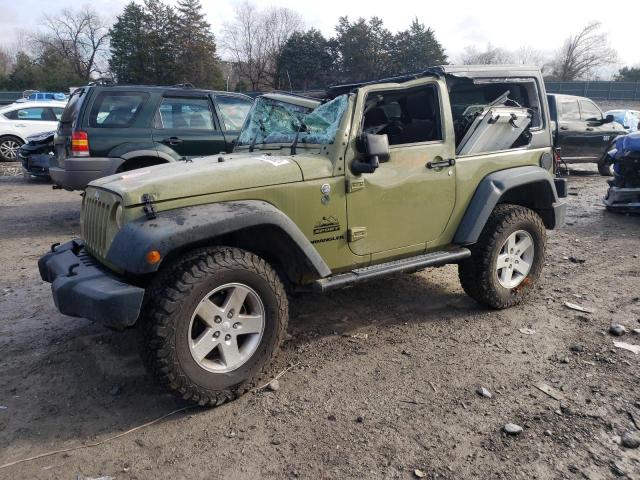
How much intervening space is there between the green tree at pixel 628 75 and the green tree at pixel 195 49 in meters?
40.3

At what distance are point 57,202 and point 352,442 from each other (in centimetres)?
885

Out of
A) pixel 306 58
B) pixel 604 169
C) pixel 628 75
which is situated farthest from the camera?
pixel 628 75

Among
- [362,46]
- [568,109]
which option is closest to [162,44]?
[362,46]

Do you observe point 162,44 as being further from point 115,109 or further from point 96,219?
point 96,219

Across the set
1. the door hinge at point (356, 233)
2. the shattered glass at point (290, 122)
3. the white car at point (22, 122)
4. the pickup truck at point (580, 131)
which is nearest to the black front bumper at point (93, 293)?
the door hinge at point (356, 233)

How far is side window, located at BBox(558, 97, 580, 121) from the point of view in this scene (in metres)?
11.9

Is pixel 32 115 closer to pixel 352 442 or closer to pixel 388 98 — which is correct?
pixel 388 98

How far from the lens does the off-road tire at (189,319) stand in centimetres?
295

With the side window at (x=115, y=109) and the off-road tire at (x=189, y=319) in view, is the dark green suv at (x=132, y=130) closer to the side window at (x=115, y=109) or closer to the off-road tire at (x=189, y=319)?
the side window at (x=115, y=109)

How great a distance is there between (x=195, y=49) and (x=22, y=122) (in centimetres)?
3642

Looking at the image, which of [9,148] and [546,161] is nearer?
[546,161]

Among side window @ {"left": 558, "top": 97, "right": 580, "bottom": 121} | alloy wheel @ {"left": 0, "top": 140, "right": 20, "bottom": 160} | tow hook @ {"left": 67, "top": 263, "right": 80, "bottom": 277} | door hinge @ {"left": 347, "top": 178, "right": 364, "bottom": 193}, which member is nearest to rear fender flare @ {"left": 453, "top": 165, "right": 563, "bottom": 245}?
door hinge @ {"left": 347, "top": 178, "right": 364, "bottom": 193}

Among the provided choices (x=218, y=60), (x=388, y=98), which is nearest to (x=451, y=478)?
(x=388, y=98)

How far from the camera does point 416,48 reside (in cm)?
4606
